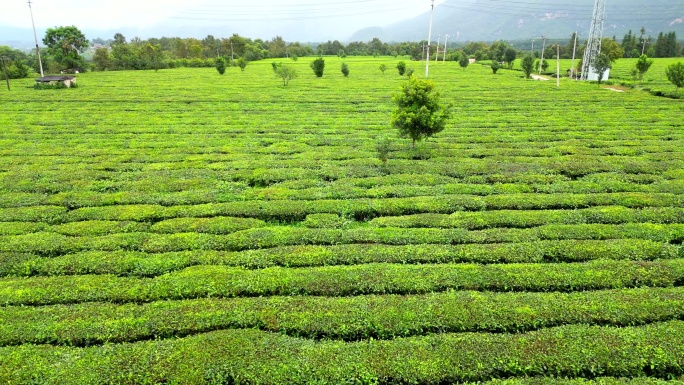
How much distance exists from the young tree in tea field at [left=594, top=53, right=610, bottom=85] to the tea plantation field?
38.3m

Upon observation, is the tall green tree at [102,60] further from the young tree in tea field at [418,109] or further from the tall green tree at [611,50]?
the tall green tree at [611,50]

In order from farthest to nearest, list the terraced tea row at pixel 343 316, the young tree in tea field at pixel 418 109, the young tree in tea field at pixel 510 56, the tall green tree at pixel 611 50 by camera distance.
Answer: the young tree in tea field at pixel 510 56
the tall green tree at pixel 611 50
the young tree in tea field at pixel 418 109
the terraced tea row at pixel 343 316

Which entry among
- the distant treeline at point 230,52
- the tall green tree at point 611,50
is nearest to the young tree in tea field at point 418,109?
the distant treeline at point 230,52

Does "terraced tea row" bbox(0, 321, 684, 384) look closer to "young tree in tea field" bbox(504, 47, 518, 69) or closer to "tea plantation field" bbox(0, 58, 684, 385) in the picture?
"tea plantation field" bbox(0, 58, 684, 385)

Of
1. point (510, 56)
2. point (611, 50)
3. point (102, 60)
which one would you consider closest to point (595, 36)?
point (611, 50)

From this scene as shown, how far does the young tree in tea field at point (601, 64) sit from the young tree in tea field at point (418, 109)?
5085cm

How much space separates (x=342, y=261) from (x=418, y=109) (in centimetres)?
1361

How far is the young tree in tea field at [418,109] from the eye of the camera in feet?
80.4

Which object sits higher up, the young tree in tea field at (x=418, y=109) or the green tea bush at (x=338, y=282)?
the young tree in tea field at (x=418, y=109)

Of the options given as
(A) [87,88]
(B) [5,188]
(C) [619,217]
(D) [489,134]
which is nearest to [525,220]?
(C) [619,217]

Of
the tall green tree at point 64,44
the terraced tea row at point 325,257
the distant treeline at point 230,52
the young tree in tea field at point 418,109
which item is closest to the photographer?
the terraced tea row at point 325,257

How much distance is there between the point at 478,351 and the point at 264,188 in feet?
44.9

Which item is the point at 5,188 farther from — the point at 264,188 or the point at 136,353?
the point at 136,353

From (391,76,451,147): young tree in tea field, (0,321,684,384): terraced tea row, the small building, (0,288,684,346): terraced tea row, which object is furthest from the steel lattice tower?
the small building
